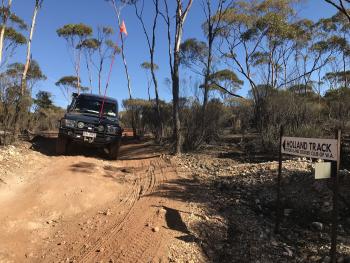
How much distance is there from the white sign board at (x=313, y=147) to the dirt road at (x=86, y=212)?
190 centimetres

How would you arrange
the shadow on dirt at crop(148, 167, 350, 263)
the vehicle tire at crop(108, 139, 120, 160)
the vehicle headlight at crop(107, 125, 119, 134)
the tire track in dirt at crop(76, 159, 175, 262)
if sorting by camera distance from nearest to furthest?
the tire track in dirt at crop(76, 159, 175, 262) < the shadow on dirt at crop(148, 167, 350, 263) < the vehicle headlight at crop(107, 125, 119, 134) < the vehicle tire at crop(108, 139, 120, 160)

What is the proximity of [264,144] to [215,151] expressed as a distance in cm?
154

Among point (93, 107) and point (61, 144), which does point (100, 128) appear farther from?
point (93, 107)

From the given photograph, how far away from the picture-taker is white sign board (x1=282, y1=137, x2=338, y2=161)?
426 cm

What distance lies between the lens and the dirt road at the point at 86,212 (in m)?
5.01

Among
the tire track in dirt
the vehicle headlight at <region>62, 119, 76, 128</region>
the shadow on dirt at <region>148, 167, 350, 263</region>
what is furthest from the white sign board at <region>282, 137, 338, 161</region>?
the vehicle headlight at <region>62, 119, 76, 128</region>

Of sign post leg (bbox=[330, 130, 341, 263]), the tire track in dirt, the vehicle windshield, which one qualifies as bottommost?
the tire track in dirt

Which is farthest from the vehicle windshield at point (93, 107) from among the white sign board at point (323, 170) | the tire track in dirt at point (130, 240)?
the white sign board at point (323, 170)

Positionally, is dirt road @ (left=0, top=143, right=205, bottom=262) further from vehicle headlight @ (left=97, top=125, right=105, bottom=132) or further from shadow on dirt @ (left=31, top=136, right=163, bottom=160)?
shadow on dirt @ (left=31, top=136, right=163, bottom=160)

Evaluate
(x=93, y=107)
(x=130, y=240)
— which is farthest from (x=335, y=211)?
(x=93, y=107)

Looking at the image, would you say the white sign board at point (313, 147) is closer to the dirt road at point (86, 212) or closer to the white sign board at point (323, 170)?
the white sign board at point (323, 170)

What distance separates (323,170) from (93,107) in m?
8.22

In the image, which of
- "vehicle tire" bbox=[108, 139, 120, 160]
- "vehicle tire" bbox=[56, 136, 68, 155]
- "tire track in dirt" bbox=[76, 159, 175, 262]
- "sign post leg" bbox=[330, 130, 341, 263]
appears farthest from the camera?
"vehicle tire" bbox=[108, 139, 120, 160]

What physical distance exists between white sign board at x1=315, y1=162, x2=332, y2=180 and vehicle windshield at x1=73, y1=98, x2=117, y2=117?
26.0ft
